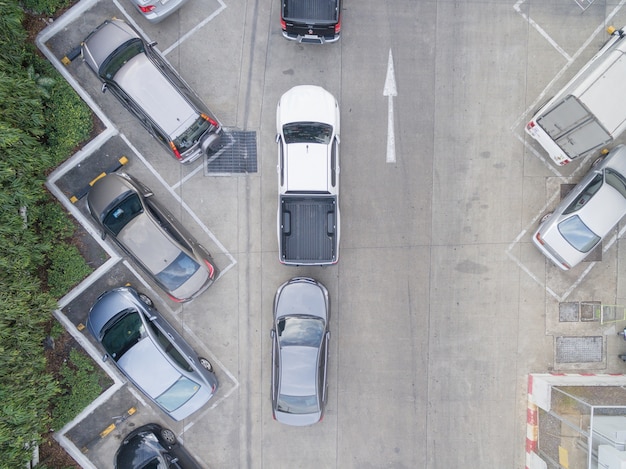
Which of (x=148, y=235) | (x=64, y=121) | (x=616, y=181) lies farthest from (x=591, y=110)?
(x=64, y=121)

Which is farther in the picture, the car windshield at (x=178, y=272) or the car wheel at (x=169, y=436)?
the car wheel at (x=169, y=436)

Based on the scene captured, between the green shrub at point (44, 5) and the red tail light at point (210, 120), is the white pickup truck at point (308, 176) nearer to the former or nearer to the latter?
the red tail light at point (210, 120)

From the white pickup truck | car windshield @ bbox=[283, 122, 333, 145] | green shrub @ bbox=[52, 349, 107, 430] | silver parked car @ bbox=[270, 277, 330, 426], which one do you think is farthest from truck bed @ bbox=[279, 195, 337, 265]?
green shrub @ bbox=[52, 349, 107, 430]

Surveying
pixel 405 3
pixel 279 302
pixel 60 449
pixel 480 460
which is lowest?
pixel 480 460

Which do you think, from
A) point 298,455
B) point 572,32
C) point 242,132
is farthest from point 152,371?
point 572,32

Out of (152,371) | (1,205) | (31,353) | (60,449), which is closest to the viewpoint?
(1,205)

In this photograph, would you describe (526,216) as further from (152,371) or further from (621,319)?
(152,371)

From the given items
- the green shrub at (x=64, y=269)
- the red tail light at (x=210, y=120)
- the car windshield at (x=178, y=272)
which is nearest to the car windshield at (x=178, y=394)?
the car windshield at (x=178, y=272)

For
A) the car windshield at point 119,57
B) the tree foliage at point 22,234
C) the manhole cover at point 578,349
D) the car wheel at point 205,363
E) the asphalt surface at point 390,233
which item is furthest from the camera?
the manhole cover at point 578,349
